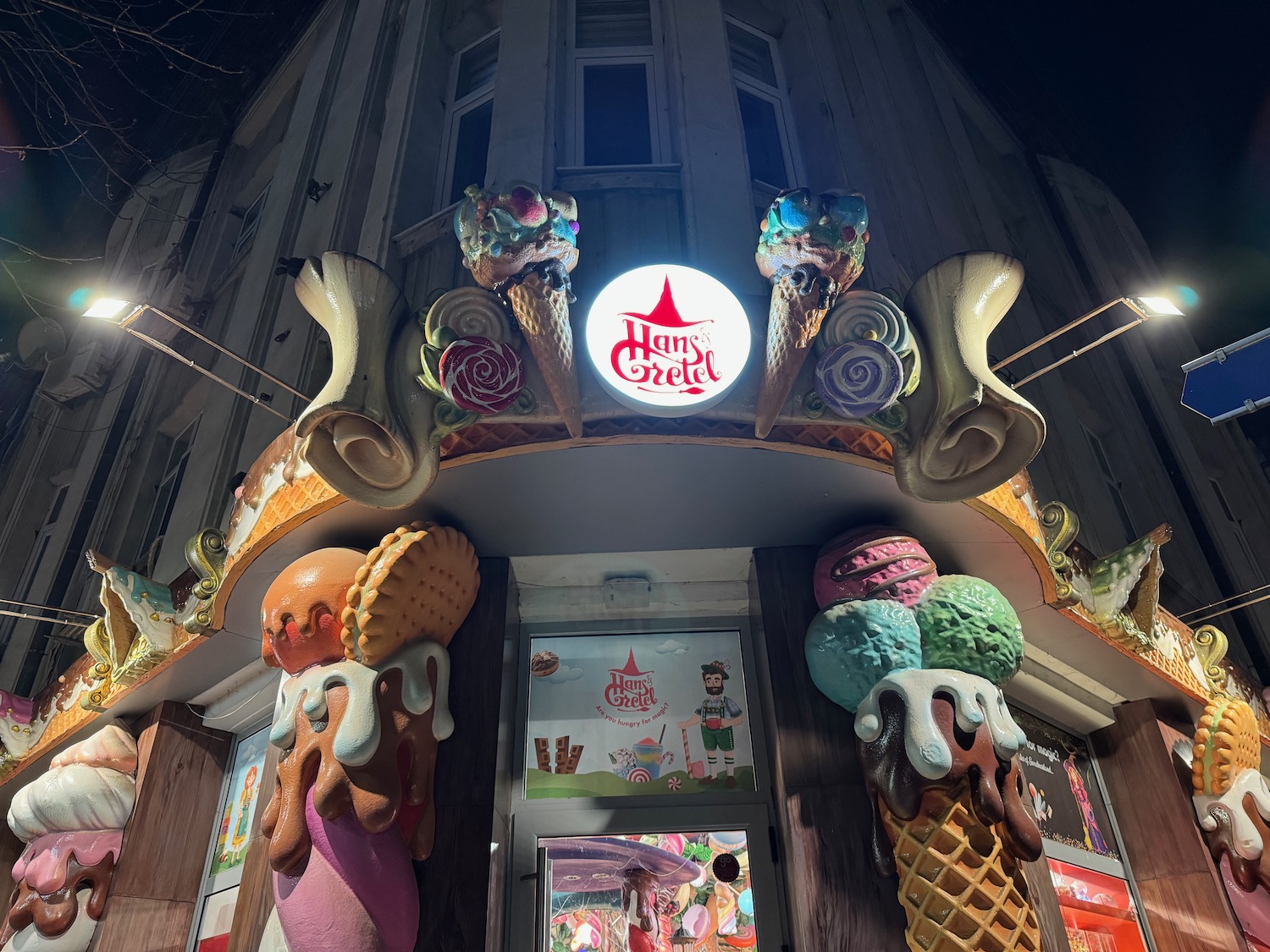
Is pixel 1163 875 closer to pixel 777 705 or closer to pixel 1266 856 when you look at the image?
pixel 1266 856

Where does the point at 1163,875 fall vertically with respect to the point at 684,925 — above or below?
above

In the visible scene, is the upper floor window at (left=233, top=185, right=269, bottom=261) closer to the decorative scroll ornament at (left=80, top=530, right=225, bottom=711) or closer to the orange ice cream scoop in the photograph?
the decorative scroll ornament at (left=80, top=530, right=225, bottom=711)

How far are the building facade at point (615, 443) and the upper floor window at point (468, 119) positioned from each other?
5cm

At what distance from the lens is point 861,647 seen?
3.90 metres

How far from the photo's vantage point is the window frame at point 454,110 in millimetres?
6962

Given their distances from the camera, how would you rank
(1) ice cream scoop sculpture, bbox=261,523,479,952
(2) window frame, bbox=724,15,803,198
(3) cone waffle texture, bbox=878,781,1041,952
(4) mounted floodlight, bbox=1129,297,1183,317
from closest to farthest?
(3) cone waffle texture, bbox=878,781,1041,952 → (1) ice cream scoop sculpture, bbox=261,523,479,952 → (4) mounted floodlight, bbox=1129,297,1183,317 → (2) window frame, bbox=724,15,803,198

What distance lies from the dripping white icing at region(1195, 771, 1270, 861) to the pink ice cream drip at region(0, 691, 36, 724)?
845 cm

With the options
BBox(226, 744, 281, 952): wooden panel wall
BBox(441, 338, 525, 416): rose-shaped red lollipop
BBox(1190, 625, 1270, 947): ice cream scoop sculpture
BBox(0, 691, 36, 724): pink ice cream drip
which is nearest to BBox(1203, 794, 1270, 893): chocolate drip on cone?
BBox(1190, 625, 1270, 947): ice cream scoop sculpture

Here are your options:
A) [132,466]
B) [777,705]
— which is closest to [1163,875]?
[777,705]

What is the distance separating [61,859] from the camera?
4887 mm

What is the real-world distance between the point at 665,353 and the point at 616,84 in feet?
15.2

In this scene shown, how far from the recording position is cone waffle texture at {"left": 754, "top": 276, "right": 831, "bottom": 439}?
3.65 metres

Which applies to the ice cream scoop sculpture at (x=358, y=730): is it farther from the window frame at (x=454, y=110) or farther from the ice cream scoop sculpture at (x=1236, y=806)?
the ice cream scoop sculpture at (x=1236, y=806)

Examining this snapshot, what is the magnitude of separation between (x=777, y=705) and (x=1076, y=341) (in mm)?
7547
